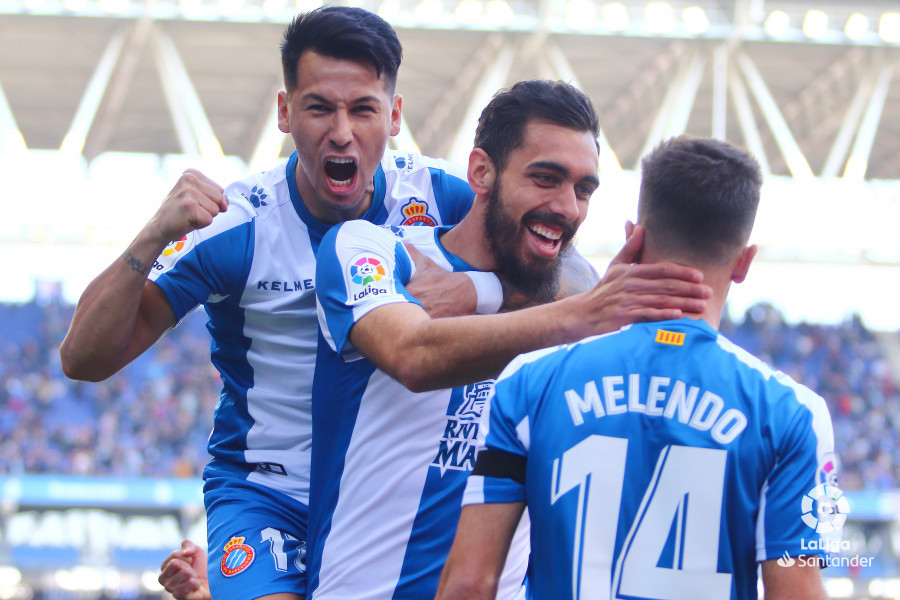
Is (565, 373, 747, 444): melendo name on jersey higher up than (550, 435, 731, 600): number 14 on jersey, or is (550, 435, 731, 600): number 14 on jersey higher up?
(565, 373, 747, 444): melendo name on jersey

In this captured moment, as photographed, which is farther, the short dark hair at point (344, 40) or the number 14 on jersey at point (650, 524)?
the short dark hair at point (344, 40)

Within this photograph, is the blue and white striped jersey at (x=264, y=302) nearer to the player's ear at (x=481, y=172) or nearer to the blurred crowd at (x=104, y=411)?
the player's ear at (x=481, y=172)

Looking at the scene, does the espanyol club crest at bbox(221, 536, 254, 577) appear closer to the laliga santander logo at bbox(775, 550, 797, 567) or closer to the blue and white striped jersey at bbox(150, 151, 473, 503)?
the blue and white striped jersey at bbox(150, 151, 473, 503)

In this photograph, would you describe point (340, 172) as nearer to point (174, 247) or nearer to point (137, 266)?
point (174, 247)

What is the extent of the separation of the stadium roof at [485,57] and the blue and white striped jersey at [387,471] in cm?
1999

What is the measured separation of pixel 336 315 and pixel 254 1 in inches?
882

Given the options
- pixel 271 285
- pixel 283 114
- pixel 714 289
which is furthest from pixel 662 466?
pixel 283 114

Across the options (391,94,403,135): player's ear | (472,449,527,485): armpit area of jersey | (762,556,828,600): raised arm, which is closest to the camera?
(762,556,828,600): raised arm

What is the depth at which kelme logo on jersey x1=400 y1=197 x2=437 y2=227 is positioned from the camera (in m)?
3.61

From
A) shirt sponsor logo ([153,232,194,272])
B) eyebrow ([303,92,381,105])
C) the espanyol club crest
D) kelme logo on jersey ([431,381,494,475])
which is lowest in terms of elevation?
the espanyol club crest

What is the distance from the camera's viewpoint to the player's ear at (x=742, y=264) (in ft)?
7.68

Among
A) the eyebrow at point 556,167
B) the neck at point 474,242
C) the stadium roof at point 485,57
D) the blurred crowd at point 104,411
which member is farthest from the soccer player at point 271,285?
the stadium roof at point 485,57

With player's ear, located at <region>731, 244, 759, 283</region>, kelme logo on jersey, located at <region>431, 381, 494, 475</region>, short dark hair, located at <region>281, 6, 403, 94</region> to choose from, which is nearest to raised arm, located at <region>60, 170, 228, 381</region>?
short dark hair, located at <region>281, 6, 403, 94</region>

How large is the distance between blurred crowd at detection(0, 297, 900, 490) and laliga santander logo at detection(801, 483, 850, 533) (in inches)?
820
